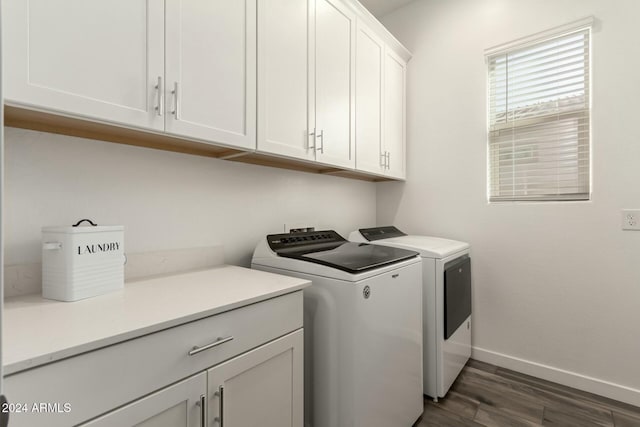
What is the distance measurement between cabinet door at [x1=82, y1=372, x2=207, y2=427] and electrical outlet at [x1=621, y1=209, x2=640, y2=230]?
93.3 inches

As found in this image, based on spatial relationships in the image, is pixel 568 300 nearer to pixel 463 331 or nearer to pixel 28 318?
pixel 463 331

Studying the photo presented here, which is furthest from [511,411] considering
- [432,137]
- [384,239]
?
[432,137]

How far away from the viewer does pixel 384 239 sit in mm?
2266

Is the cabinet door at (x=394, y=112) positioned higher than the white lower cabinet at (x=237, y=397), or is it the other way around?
the cabinet door at (x=394, y=112)

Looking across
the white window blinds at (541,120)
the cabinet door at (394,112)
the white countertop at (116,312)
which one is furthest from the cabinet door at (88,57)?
the white window blinds at (541,120)

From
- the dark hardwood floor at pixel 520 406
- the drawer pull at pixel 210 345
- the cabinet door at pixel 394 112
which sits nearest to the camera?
the drawer pull at pixel 210 345

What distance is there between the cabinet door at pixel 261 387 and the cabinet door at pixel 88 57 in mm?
884

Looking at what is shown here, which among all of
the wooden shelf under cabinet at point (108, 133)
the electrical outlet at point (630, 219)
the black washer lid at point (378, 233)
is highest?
the wooden shelf under cabinet at point (108, 133)

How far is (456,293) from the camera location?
2.02 m

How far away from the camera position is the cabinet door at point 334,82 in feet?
5.78

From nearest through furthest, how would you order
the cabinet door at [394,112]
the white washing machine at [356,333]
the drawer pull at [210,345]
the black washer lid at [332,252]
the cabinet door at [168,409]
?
the cabinet door at [168,409] → the drawer pull at [210,345] → the white washing machine at [356,333] → the black washer lid at [332,252] → the cabinet door at [394,112]

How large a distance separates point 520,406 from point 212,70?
242 cm

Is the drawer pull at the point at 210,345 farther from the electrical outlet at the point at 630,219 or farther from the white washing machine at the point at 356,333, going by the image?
the electrical outlet at the point at 630,219

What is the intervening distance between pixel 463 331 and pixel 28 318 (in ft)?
7.56
